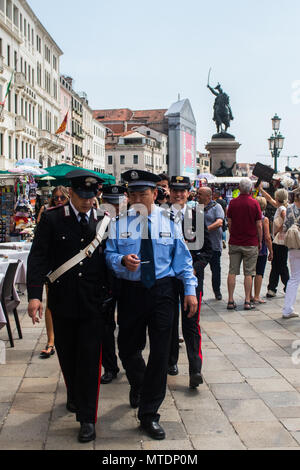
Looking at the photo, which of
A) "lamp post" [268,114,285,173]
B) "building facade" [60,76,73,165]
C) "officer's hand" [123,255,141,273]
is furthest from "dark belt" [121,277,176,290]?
"building facade" [60,76,73,165]

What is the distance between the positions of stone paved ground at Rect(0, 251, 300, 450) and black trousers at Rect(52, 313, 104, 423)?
23cm

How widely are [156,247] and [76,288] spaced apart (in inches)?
25.2

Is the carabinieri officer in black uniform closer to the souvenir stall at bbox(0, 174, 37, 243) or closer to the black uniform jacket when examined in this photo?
the black uniform jacket

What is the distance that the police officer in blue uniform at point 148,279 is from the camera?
4219mm

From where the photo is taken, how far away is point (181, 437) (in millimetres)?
4176

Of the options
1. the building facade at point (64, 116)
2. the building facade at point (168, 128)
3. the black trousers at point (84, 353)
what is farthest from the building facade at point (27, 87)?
the black trousers at point (84, 353)

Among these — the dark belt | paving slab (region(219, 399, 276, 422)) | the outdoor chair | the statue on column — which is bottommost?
paving slab (region(219, 399, 276, 422))

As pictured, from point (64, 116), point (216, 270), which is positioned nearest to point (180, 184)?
point (216, 270)

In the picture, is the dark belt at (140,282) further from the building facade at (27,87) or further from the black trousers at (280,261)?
the building facade at (27,87)

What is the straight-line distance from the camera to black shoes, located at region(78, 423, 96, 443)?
13.4ft

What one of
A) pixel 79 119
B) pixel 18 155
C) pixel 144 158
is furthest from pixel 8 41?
pixel 144 158

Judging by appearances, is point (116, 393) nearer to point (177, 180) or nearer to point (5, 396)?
point (5, 396)

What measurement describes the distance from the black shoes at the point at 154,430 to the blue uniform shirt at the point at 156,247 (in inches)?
38.5

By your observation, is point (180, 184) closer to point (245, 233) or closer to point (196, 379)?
point (196, 379)
